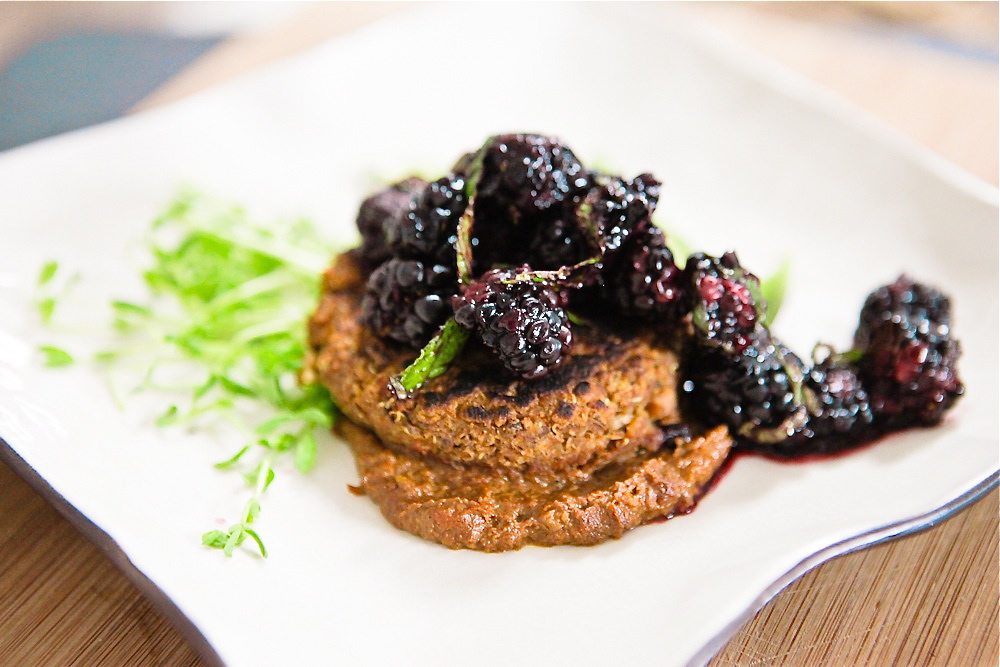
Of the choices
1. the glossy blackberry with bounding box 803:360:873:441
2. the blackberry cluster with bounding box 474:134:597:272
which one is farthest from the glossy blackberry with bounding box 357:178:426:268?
the glossy blackberry with bounding box 803:360:873:441

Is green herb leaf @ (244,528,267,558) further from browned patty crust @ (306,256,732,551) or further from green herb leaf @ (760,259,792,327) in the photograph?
green herb leaf @ (760,259,792,327)

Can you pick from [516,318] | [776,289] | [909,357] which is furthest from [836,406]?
[516,318]

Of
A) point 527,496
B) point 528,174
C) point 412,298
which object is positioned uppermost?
point 528,174

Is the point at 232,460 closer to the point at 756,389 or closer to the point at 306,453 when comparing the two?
the point at 306,453

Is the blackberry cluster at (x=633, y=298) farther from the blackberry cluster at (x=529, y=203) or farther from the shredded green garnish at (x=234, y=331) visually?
the shredded green garnish at (x=234, y=331)

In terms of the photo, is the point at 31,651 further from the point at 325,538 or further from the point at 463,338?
the point at 463,338
